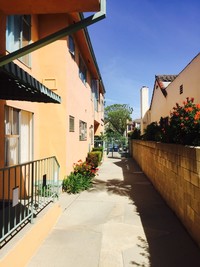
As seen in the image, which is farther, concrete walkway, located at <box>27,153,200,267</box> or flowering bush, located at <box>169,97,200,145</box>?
flowering bush, located at <box>169,97,200,145</box>

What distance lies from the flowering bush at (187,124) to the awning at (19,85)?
8.97 ft

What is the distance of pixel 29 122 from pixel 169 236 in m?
4.95

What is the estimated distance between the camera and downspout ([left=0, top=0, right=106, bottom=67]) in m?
3.18

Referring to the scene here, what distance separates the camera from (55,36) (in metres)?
3.48

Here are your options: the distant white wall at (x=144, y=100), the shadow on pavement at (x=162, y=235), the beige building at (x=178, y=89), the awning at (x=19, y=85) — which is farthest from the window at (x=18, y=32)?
the distant white wall at (x=144, y=100)

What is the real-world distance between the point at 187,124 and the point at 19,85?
11.6 feet

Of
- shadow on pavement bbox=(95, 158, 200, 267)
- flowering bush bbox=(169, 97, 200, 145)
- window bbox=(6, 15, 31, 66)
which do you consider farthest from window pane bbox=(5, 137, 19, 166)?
flowering bush bbox=(169, 97, 200, 145)

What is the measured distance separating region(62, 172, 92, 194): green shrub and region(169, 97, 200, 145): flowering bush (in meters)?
4.02

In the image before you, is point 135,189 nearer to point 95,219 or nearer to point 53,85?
point 95,219

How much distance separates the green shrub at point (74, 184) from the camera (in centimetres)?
850

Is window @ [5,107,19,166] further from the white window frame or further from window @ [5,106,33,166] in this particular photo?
the white window frame

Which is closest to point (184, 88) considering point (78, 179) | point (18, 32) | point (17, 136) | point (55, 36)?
point (78, 179)

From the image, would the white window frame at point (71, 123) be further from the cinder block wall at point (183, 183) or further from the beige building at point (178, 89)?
the beige building at point (178, 89)

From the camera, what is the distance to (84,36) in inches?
405
